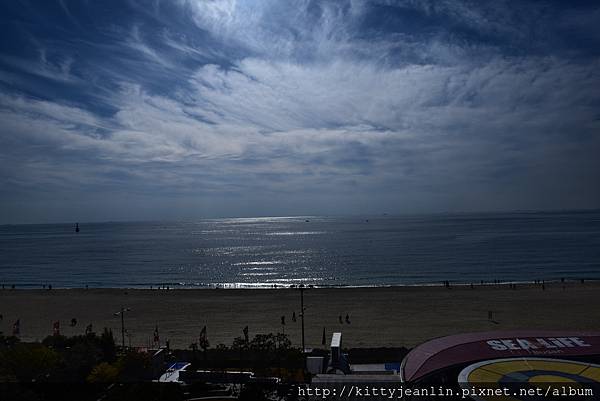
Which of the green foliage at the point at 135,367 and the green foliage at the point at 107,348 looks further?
the green foliage at the point at 107,348

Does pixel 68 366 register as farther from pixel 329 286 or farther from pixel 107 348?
pixel 329 286

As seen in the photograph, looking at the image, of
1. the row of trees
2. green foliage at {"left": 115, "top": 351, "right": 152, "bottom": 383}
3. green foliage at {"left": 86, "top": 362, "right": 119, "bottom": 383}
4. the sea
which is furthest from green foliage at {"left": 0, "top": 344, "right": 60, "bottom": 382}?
the sea

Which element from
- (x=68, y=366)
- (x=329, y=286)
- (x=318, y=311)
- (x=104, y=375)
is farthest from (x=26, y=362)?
(x=329, y=286)

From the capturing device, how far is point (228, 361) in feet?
86.2

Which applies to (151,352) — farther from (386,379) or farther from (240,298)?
(240,298)

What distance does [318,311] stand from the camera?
151ft

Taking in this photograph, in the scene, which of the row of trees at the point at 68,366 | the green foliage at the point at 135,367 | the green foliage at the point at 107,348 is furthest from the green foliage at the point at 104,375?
the green foliage at the point at 107,348

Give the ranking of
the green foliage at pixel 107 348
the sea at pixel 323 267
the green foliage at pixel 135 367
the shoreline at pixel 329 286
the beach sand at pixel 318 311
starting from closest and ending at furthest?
the green foliage at pixel 135 367
the green foliage at pixel 107 348
the beach sand at pixel 318 311
the shoreline at pixel 329 286
the sea at pixel 323 267

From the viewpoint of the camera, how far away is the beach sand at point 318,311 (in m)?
37.3

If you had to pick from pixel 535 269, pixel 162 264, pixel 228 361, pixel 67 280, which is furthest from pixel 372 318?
pixel 162 264

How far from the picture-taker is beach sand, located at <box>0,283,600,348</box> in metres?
37.3

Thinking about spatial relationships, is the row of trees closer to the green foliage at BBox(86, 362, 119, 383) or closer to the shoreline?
the green foliage at BBox(86, 362, 119, 383)

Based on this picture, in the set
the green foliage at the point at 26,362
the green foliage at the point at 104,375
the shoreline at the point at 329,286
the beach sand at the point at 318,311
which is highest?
the green foliage at the point at 26,362

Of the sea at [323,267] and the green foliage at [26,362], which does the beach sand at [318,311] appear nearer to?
the sea at [323,267]
